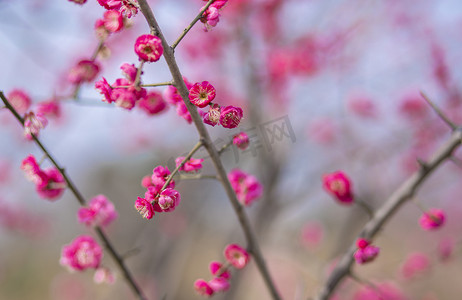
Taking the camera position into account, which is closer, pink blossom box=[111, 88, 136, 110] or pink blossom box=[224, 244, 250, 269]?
pink blossom box=[111, 88, 136, 110]

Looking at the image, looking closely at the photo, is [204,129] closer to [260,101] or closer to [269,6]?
[260,101]

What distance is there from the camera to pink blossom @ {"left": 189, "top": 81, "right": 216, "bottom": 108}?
0.86 meters

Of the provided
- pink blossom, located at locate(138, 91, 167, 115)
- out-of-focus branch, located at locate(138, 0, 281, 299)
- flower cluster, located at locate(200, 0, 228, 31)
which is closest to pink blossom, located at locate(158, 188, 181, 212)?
out-of-focus branch, located at locate(138, 0, 281, 299)

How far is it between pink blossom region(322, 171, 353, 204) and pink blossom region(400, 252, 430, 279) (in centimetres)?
124

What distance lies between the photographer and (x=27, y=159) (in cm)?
118

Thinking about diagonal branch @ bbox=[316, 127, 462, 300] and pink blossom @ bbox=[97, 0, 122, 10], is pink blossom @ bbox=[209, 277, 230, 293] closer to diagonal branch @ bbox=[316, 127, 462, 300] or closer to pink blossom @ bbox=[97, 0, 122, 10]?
diagonal branch @ bbox=[316, 127, 462, 300]

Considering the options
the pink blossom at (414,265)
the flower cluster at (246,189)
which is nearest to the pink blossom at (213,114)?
the flower cluster at (246,189)

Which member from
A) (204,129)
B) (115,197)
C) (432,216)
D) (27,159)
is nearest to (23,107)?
(27,159)

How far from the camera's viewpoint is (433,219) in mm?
1374

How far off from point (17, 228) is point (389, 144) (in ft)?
18.5

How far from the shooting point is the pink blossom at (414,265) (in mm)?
2293

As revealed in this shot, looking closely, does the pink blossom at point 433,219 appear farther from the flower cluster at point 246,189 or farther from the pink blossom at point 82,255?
the pink blossom at point 82,255

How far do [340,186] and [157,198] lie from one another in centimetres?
88

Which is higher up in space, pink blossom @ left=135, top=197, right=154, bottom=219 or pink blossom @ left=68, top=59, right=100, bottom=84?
pink blossom @ left=68, top=59, right=100, bottom=84
